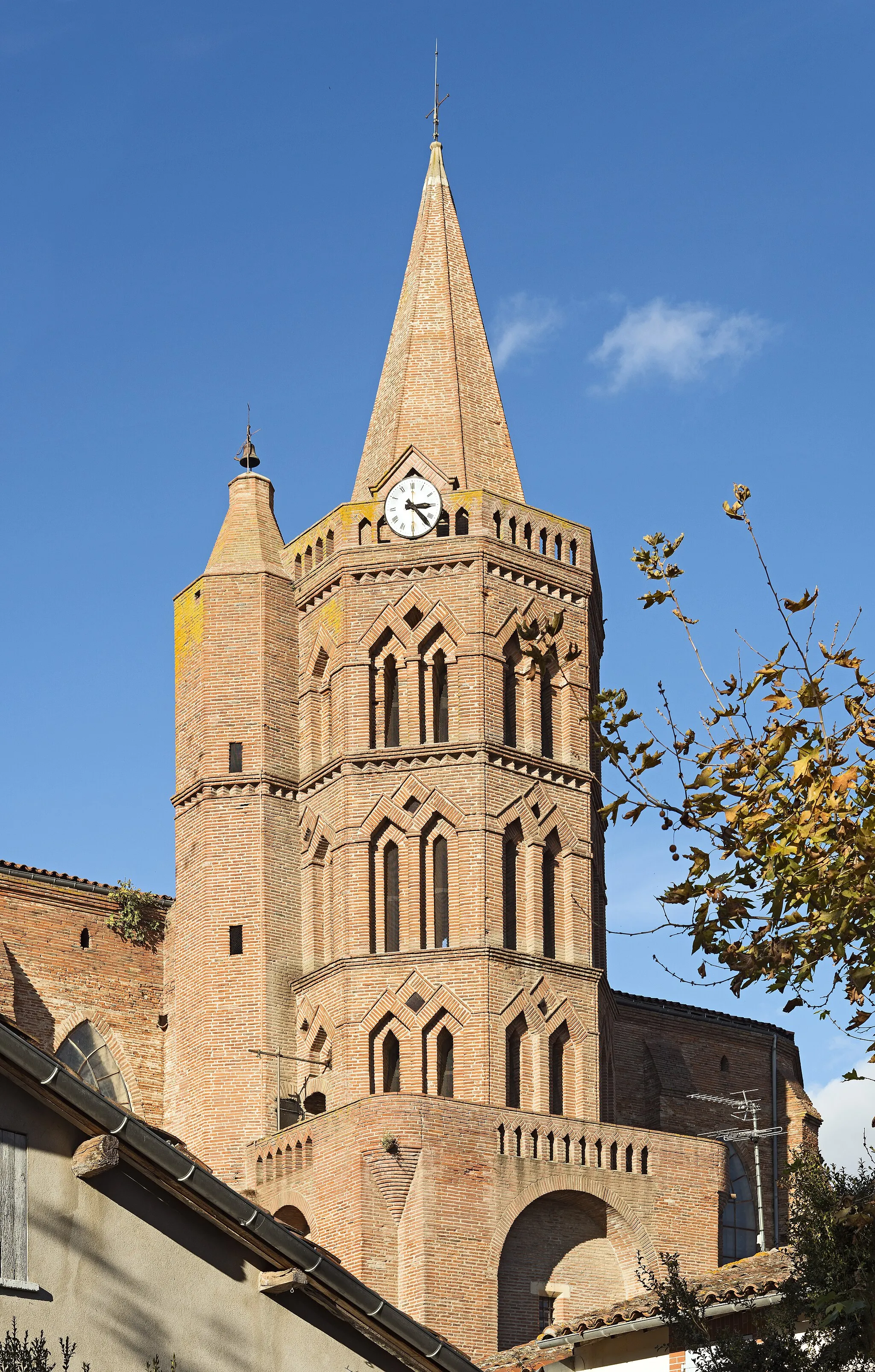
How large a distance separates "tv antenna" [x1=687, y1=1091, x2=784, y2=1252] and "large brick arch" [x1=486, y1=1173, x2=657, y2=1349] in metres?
7.74

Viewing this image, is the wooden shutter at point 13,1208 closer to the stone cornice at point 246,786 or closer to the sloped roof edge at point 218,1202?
the sloped roof edge at point 218,1202

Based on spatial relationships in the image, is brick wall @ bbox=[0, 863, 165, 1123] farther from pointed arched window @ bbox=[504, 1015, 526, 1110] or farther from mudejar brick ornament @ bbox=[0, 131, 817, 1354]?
pointed arched window @ bbox=[504, 1015, 526, 1110]

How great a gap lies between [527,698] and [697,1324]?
22897 mm

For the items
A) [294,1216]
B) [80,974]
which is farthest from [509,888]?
[80,974]

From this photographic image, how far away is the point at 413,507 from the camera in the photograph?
4072 cm

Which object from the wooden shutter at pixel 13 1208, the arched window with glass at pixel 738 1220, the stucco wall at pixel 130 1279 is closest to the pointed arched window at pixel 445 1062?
the arched window with glass at pixel 738 1220

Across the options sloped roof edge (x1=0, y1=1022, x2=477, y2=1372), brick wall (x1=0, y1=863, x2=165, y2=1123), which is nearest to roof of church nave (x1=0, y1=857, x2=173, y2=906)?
brick wall (x1=0, y1=863, x2=165, y2=1123)

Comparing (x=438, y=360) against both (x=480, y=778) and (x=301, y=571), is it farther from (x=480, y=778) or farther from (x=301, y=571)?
(x=480, y=778)

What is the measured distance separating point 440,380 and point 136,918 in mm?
11482

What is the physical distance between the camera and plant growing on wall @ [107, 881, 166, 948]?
41000mm

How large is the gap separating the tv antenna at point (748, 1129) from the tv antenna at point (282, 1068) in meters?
9.53

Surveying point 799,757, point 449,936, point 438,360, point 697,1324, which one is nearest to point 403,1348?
point 697,1324

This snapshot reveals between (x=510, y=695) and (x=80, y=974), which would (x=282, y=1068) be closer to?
(x=80, y=974)

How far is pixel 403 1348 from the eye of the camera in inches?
→ 697
